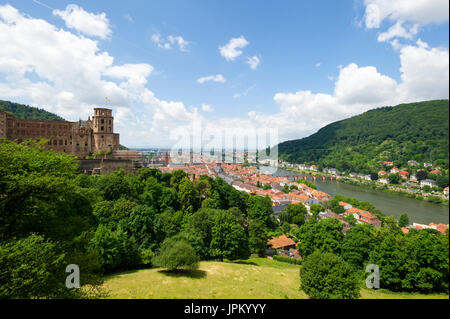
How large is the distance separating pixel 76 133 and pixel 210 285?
2992 centimetres

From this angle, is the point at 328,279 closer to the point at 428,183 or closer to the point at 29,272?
the point at 29,272

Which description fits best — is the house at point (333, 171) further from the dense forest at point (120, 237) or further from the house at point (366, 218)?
the dense forest at point (120, 237)

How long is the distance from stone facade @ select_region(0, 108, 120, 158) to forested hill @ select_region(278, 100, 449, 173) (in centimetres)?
7140

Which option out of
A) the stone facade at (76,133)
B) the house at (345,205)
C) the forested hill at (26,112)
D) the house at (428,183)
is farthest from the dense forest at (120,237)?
the forested hill at (26,112)

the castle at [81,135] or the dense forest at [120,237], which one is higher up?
the castle at [81,135]

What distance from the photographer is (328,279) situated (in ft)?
34.7

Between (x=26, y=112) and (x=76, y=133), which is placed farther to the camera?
(x=26, y=112)

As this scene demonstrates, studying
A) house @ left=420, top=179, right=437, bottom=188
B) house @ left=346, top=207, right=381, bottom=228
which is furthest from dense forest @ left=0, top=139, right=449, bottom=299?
house @ left=420, top=179, right=437, bottom=188

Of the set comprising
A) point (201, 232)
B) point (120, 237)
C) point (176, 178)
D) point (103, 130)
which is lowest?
point (201, 232)

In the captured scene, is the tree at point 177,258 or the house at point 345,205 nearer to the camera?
the tree at point 177,258

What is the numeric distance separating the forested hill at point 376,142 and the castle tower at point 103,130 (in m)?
71.0

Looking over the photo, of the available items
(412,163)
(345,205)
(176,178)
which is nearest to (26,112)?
(176,178)

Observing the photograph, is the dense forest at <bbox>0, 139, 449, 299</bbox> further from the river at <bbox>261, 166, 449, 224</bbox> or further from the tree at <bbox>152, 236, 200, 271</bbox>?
the river at <bbox>261, 166, 449, 224</bbox>

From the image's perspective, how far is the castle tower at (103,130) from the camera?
30469 mm
